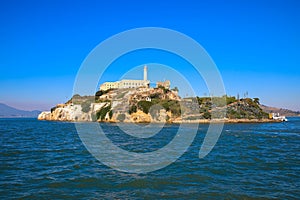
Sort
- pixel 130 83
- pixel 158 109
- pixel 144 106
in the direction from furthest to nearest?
pixel 130 83 < pixel 158 109 < pixel 144 106

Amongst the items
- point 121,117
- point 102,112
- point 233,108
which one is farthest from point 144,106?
point 233,108

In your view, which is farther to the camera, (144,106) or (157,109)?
(157,109)

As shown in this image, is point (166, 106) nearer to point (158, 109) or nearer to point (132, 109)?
point (158, 109)

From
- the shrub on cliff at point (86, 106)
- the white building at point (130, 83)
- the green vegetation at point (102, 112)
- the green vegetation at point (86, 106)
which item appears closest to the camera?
the green vegetation at point (102, 112)

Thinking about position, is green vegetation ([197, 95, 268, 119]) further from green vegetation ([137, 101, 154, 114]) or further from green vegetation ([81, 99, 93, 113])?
green vegetation ([81, 99, 93, 113])

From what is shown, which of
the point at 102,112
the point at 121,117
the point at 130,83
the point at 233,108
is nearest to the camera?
the point at 121,117

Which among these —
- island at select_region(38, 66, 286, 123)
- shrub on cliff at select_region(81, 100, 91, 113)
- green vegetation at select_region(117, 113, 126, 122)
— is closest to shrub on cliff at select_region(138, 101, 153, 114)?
island at select_region(38, 66, 286, 123)

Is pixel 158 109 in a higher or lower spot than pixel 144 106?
lower

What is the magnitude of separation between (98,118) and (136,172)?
358 feet

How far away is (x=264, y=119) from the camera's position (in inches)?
5069

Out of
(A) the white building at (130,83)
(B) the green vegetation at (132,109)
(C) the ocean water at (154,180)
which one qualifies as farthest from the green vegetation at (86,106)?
(C) the ocean water at (154,180)

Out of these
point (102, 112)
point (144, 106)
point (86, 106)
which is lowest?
point (102, 112)

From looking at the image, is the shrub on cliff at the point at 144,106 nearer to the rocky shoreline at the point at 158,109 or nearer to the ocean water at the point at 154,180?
the rocky shoreline at the point at 158,109

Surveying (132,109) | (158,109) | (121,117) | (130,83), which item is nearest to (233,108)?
(158,109)
